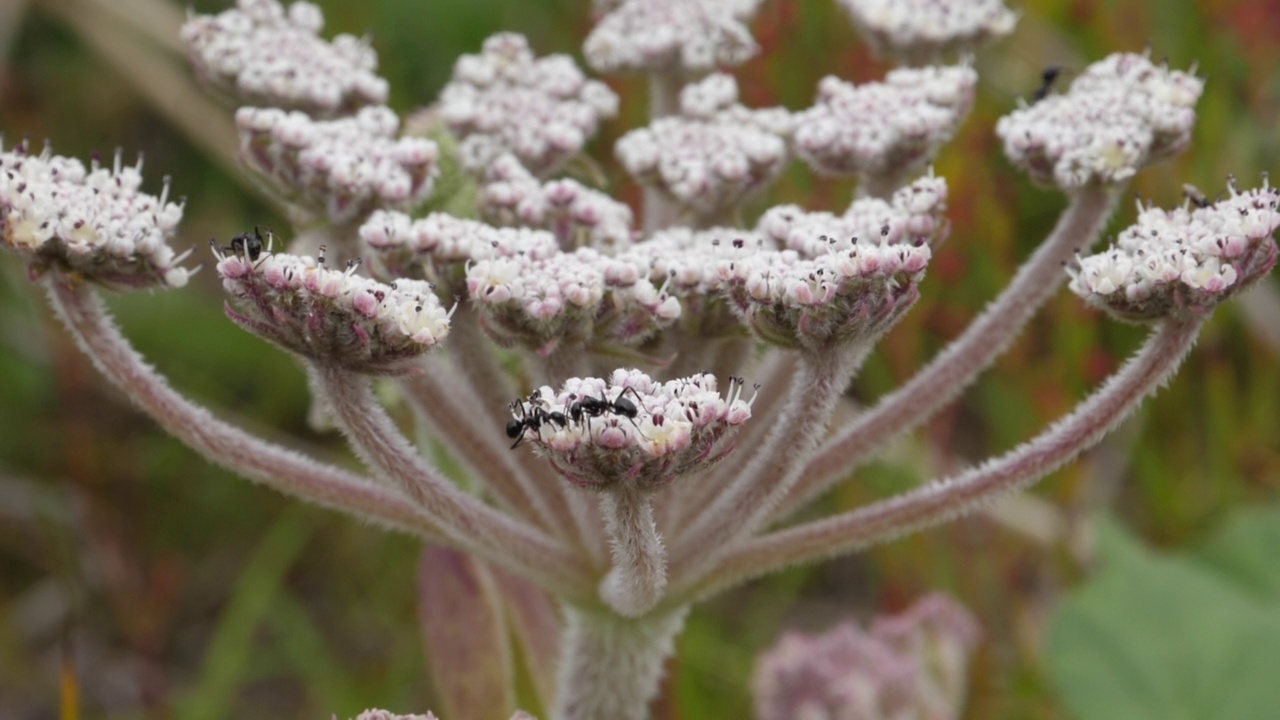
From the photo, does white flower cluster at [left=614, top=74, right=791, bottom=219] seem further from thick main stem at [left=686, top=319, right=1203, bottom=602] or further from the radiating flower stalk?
thick main stem at [left=686, top=319, right=1203, bottom=602]

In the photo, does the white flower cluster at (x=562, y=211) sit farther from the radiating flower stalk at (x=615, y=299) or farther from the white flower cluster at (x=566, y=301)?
the white flower cluster at (x=566, y=301)

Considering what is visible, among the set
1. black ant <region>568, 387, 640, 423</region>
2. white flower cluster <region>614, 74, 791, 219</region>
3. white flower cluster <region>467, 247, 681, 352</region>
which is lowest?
black ant <region>568, 387, 640, 423</region>

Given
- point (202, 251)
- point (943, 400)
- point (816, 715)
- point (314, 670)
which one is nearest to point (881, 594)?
point (816, 715)

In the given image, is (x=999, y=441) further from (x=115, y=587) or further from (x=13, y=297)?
(x=13, y=297)

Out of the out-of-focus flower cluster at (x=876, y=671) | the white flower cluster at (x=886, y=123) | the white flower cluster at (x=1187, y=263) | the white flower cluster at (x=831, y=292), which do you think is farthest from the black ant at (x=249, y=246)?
the out-of-focus flower cluster at (x=876, y=671)

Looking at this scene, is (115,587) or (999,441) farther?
(999,441)

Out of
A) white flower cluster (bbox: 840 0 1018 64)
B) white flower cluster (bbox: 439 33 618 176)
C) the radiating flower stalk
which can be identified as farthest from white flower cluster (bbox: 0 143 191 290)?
white flower cluster (bbox: 840 0 1018 64)

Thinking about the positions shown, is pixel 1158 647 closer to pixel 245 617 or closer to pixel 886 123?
pixel 886 123
